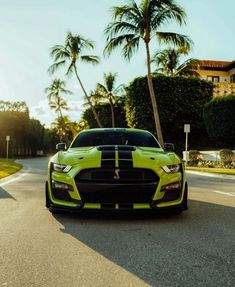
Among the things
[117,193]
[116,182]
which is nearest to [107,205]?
[117,193]

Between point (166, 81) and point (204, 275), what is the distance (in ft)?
110

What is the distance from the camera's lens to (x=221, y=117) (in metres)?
28.6

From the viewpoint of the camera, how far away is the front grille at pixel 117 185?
5793 mm

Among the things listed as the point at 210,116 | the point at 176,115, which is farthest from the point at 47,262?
the point at 176,115

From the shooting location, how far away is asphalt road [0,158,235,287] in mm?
3393

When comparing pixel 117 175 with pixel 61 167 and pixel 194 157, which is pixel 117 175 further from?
pixel 194 157

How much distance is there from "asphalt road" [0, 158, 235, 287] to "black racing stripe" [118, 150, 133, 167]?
823mm

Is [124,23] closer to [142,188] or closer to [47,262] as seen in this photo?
[142,188]

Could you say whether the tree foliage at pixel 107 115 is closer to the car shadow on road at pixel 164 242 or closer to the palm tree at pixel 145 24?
the palm tree at pixel 145 24

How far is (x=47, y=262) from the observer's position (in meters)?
3.86

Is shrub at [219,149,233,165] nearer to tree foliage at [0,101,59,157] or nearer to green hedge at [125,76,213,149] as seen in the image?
green hedge at [125,76,213,149]

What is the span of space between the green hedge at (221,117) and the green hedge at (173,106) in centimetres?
595

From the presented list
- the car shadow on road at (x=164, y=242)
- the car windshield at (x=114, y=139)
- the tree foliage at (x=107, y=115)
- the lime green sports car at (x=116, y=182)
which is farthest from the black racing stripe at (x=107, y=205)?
the tree foliage at (x=107, y=115)

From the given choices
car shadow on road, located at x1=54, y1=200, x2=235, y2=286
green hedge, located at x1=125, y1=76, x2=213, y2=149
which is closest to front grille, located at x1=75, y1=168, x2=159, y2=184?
car shadow on road, located at x1=54, y1=200, x2=235, y2=286
